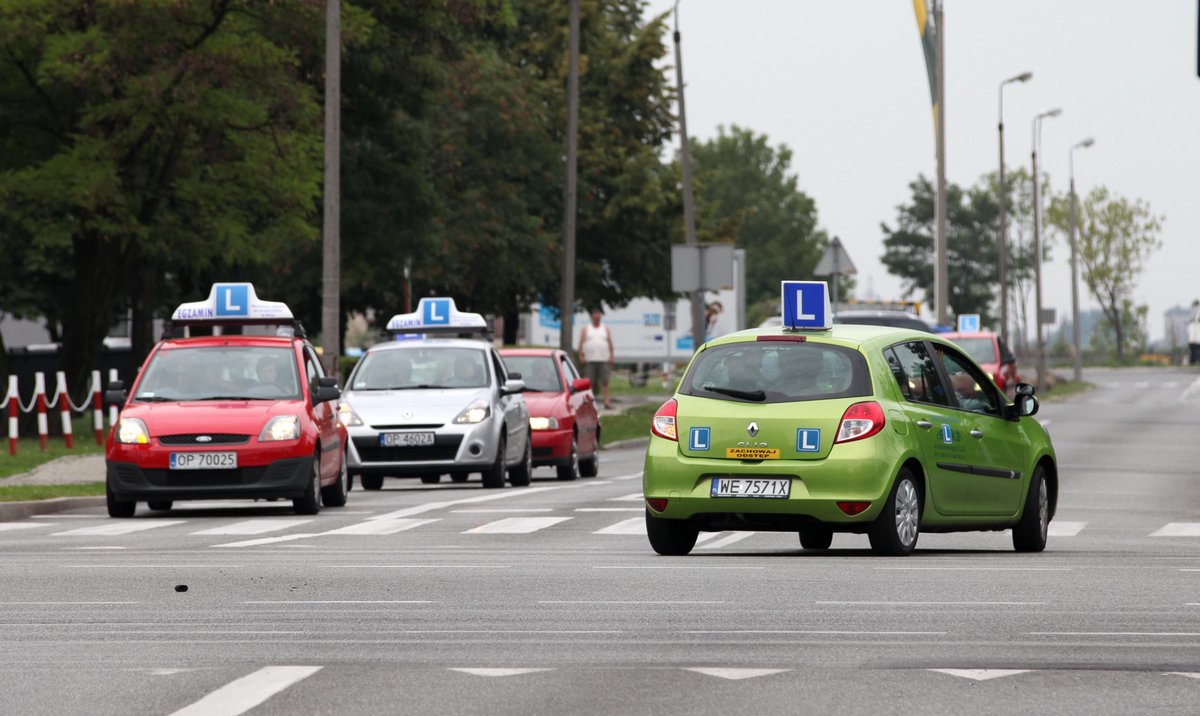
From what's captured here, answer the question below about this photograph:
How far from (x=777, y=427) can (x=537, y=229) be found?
43.7 metres

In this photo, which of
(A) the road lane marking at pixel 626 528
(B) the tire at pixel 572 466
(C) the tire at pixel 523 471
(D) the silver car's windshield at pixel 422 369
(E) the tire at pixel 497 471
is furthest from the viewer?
(B) the tire at pixel 572 466

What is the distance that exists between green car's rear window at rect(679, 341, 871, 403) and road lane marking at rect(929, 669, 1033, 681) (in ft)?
18.6

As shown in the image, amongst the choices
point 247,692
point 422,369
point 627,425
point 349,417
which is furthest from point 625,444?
point 247,692

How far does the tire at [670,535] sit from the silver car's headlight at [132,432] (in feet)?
21.1

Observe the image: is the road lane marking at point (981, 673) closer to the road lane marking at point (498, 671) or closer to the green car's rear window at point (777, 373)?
the road lane marking at point (498, 671)

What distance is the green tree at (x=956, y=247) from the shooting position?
145 meters

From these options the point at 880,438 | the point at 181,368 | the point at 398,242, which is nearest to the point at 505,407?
the point at 181,368

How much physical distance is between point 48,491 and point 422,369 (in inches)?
173

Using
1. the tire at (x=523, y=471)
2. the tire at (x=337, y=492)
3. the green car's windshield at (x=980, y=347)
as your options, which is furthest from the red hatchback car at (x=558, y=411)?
the green car's windshield at (x=980, y=347)

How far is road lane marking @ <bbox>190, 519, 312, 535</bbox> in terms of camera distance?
18.5 meters

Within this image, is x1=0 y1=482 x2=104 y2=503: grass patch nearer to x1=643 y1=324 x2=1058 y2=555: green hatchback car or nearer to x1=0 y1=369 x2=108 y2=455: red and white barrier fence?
x1=0 y1=369 x2=108 y2=455: red and white barrier fence

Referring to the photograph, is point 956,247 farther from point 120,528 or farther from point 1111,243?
point 120,528

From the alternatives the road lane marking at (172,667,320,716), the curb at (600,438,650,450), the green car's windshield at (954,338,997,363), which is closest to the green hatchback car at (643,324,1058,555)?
the road lane marking at (172,667,320,716)

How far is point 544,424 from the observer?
2805cm
